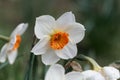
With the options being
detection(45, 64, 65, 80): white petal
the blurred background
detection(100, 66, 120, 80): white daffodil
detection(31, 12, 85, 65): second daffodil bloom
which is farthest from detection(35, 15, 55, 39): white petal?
the blurred background

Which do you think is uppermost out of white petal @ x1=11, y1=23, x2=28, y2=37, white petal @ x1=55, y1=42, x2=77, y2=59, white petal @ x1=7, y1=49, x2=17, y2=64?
white petal @ x1=11, y1=23, x2=28, y2=37

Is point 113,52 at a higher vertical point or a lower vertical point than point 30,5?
lower

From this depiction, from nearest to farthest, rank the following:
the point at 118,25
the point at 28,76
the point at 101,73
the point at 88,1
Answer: the point at 101,73 < the point at 28,76 < the point at 88,1 < the point at 118,25

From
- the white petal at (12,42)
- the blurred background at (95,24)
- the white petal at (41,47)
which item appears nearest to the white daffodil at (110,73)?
the white petal at (41,47)

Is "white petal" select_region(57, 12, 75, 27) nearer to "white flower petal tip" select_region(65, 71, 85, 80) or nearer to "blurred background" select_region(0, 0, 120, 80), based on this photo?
"white flower petal tip" select_region(65, 71, 85, 80)

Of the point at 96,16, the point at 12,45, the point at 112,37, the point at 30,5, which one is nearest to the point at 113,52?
the point at 112,37

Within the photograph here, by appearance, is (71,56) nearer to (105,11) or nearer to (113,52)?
(105,11)

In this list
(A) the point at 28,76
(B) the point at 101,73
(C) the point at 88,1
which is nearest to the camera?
(B) the point at 101,73
